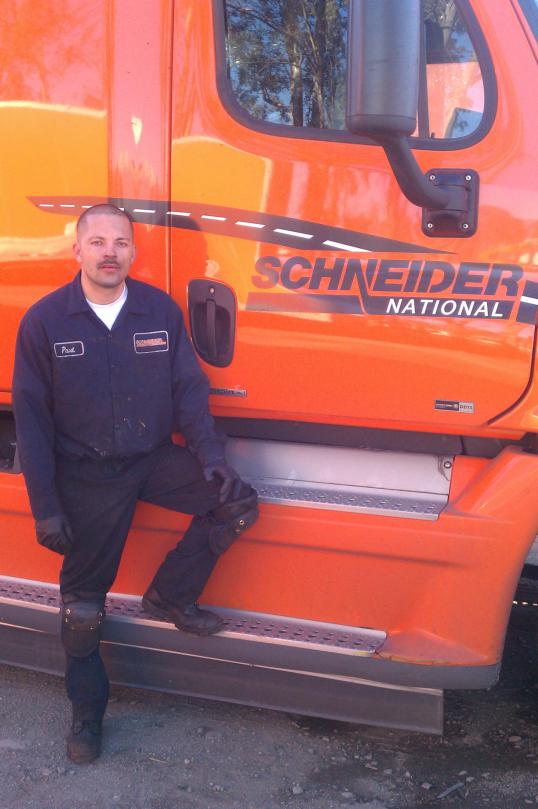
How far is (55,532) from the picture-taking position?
2.62 m

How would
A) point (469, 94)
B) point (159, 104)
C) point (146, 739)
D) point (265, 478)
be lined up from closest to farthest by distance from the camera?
point (469, 94), point (159, 104), point (265, 478), point (146, 739)

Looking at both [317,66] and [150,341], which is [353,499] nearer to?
[150,341]

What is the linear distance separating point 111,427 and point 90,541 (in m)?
0.37

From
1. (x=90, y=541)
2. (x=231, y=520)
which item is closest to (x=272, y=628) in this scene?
(x=231, y=520)

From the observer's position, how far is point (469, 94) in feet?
8.17

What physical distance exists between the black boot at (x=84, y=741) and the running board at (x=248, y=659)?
20 cm

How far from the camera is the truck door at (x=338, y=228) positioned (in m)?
2.46

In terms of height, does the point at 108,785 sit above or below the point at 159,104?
below

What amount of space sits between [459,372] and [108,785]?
171 cm

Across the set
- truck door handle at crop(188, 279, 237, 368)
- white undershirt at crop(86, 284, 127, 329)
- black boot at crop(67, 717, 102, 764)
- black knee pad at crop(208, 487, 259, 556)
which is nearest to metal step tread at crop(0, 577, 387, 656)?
black knee pad at crop(208, 487, 259, 556)

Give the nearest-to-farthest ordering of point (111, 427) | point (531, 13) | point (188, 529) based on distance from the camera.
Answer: point (531, 13)
point (111, 427)
point (188, 529)

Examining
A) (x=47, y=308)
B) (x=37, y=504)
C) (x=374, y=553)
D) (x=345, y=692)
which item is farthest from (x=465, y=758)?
(x=47, y=308)

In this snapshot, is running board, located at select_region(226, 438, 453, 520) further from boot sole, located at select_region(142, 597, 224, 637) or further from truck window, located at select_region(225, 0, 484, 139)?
truck window, located at select_region(225, 0, 484, 139)

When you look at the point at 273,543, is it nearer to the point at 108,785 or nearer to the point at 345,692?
the point at 345,692
